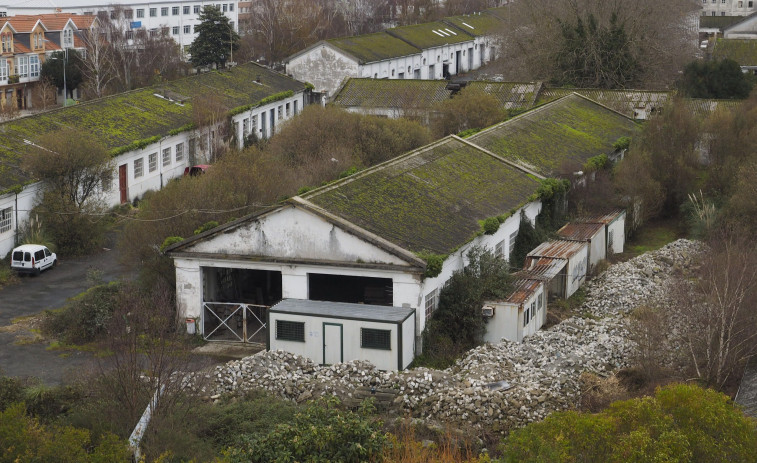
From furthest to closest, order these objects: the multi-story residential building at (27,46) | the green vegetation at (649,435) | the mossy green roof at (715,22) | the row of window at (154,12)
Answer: the mossy green roof at (715,22), the row of window at (154,12), the multi-story residential building at (27,46), the green vegetation at (649,435)

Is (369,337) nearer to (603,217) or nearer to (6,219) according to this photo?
(603,217)

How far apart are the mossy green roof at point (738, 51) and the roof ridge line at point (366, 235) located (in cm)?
4393

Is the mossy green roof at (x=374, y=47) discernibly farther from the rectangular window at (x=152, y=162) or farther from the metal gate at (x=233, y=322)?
the metal gate at (x=233, y=322)

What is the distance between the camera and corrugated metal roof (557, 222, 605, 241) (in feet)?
95.7

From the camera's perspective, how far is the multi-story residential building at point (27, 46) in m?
57.7

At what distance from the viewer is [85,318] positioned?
77.6ft

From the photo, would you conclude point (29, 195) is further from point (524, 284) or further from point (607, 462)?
point (607, 462)

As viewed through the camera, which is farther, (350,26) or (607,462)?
(350,26)

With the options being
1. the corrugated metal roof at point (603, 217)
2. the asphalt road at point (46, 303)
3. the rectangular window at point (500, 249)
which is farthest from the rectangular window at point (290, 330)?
the corrugated metal roof at point (603, 217)

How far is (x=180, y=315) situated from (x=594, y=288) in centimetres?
1099

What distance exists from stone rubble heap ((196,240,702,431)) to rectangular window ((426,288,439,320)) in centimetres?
162

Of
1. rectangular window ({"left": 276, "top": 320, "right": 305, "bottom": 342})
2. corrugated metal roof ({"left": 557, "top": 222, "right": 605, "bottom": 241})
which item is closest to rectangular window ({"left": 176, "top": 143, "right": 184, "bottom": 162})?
corrugated metal roof ({"left": 557, "top": 222, "right": 605, "bottom": 241})

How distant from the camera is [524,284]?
24.7 m

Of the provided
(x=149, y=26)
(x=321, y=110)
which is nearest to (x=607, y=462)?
(x=321, y=110)
